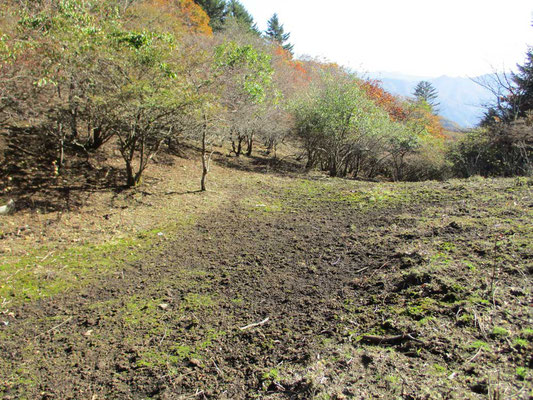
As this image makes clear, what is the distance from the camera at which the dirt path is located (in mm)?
2039

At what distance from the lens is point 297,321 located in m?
2.86

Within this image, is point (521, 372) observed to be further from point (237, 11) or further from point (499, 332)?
point (237, 11)

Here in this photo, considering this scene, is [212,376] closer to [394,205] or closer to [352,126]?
[394,205]

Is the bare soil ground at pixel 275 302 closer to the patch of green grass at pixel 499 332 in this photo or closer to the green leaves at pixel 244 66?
the patch of green grass at pixel 499 332

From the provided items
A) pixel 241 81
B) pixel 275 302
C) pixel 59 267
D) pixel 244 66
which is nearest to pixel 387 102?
pixel 244 66

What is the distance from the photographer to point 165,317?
3098mm

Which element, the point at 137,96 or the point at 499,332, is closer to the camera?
the point at 499,332

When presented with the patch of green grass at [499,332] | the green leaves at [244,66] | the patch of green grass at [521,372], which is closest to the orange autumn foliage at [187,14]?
the green leaves at [244,66]

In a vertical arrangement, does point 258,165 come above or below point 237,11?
below

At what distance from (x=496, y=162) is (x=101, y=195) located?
41.1ft

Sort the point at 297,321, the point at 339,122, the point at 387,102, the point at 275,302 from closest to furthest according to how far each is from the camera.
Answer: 1. the point at 297,321
2. the point at 275,302
3. the point at 339,122
4. the point at 387,102

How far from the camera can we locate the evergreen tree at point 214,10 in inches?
1089

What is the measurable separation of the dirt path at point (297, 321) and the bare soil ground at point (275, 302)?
0.01m

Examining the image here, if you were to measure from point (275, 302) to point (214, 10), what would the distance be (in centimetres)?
3154
